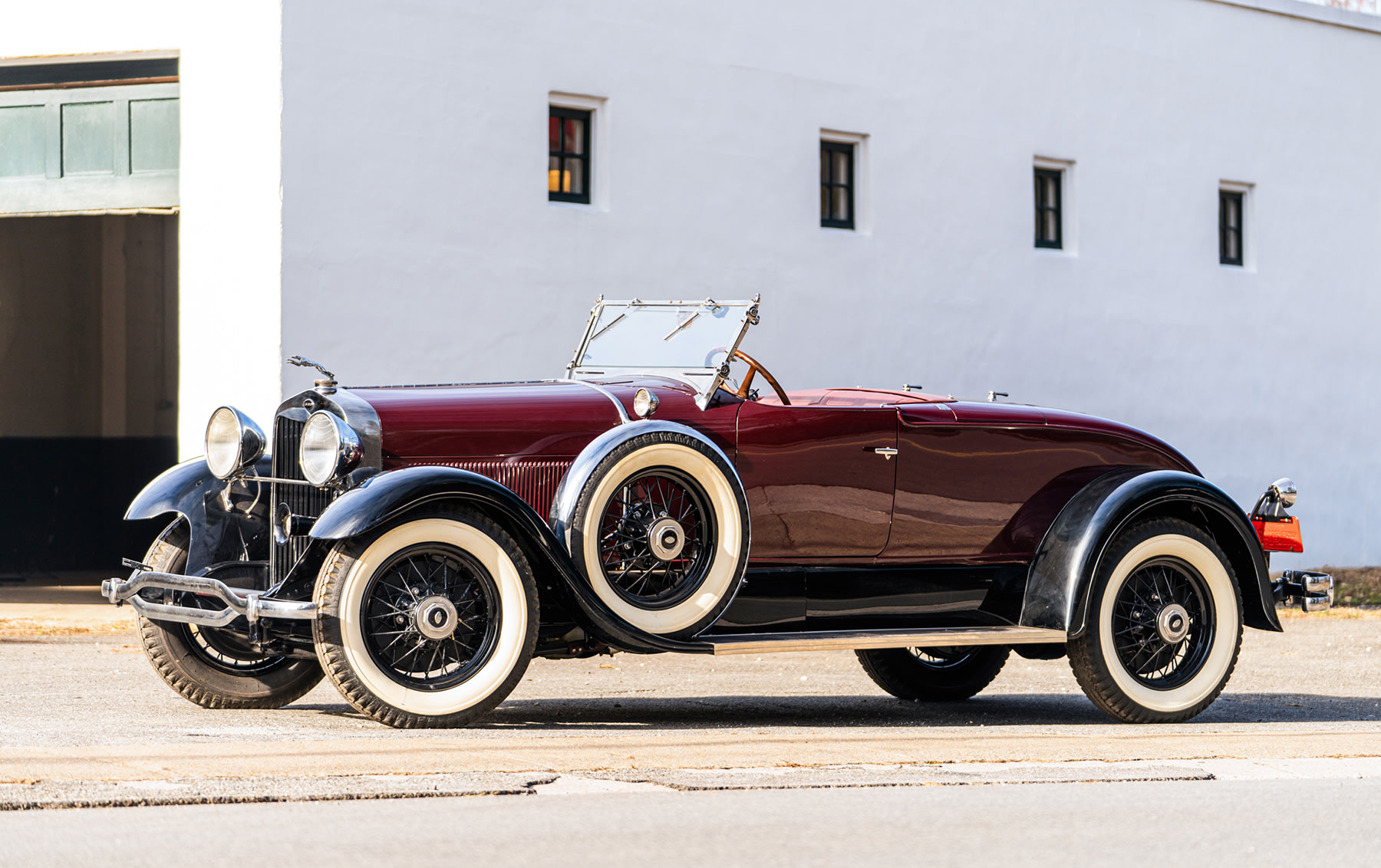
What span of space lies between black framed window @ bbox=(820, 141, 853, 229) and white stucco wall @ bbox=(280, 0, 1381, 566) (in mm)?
250

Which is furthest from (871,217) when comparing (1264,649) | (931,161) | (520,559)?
(520,559)

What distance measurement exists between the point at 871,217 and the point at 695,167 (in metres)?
2.11

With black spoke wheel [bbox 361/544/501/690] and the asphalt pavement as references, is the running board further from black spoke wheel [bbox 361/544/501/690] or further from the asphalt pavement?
black spoke wheel [bbox 361/544/501/690]

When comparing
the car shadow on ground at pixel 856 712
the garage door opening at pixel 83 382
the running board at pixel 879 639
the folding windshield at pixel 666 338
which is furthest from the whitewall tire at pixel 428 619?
the garage door opening at pixel 83 382

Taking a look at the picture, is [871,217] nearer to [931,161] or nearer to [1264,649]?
[931,161]

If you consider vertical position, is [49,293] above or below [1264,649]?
above

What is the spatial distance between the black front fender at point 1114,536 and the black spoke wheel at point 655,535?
5.84ft

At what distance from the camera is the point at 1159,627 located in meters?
8.09

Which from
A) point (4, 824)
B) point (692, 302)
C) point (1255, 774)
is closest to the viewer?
point (4, 824)

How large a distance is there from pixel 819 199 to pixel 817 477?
916 cm

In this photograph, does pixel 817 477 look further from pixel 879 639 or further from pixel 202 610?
pixel 202 610

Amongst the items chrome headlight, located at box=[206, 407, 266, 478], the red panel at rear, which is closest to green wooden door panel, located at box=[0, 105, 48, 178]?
chrome headlight, located at box=[206, 407, 266, 478]

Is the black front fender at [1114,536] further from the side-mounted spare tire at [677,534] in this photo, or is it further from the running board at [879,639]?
the side-mounted spare tire at [677,534]

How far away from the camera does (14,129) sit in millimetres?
14539
